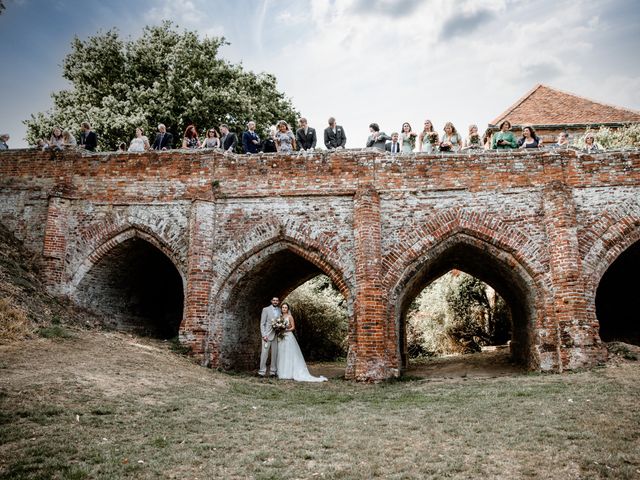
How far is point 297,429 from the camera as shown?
8203mm

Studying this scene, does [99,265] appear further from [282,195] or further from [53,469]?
[53,469]

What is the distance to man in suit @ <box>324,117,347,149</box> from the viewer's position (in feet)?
50.0

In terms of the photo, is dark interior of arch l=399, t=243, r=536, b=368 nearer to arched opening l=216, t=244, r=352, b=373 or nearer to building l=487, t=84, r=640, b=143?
arched opening l=216, t=244, r=352, b=373

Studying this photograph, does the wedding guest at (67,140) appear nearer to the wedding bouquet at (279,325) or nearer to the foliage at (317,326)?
the wedding bouquet at (279,325)

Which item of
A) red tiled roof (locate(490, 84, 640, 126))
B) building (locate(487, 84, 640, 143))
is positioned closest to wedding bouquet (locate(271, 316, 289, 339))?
building (locate(487, 84, 640, 143))

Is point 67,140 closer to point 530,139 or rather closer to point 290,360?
point 290,360

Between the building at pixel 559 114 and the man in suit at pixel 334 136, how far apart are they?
573 inches

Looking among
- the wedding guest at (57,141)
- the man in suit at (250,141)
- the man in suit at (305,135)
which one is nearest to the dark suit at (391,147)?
the man in suit at (305,135)

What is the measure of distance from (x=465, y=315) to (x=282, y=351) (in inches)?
428

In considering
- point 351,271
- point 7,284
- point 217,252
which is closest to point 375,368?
point 351,271

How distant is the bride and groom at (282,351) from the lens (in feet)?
44.5

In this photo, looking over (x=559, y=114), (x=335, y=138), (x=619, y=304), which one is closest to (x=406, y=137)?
(x=335, y=138)

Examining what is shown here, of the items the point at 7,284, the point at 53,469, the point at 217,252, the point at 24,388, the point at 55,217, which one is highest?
the point at 55,217

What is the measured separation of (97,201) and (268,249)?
16.1 feet
